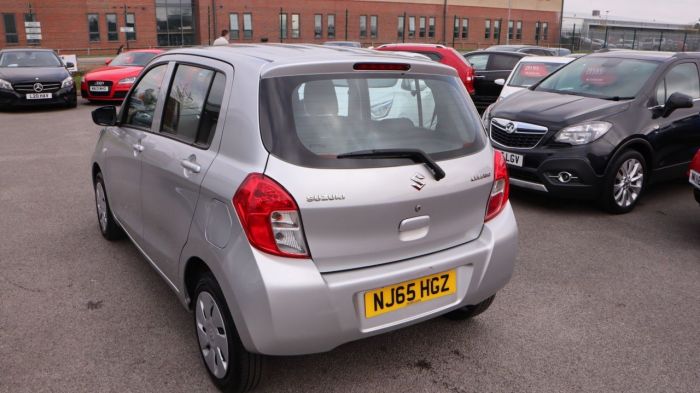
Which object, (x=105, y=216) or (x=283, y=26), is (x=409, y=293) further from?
(x=283, y=26)

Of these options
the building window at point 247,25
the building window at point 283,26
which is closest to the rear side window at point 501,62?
the building window at point 247,25

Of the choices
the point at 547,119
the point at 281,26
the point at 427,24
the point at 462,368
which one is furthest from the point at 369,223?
the point at 427,24

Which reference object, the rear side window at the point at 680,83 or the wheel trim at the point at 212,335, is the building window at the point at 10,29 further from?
the wheel trim at the point at 212,335

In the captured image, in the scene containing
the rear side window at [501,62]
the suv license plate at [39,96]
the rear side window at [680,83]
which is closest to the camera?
the rear side window at [680,83]

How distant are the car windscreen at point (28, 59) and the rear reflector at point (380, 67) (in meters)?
13.6

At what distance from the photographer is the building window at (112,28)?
49131mm

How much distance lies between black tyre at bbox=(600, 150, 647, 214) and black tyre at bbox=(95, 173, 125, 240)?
14.9ft

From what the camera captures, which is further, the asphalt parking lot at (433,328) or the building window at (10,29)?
the building window at (10,29)

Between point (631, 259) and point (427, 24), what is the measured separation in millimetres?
61691

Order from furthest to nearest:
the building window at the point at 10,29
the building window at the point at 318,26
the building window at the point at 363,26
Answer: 1. the building window at the point at 363,26
2. the building window at the point at 318,26
3. the building window at the point at 10,29

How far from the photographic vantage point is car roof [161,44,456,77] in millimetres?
2666

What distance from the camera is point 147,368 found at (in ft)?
10.0

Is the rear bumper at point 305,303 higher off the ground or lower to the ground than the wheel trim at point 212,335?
higher

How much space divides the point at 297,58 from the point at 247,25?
5419 cm
